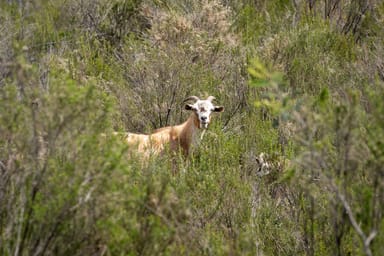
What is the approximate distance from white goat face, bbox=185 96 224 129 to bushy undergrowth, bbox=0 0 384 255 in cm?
20

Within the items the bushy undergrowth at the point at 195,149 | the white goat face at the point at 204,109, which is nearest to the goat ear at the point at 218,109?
the white goat face at the point at 204,109

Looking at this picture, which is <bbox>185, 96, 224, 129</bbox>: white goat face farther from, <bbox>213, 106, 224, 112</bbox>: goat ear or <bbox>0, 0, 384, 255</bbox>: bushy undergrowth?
<bbox>0, 0, 384, 255</bbox>: bushy undergrowth

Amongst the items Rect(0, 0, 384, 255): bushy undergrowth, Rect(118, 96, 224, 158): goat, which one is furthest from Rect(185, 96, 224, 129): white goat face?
Rect(0, 0, 384, 255): bushy undergrowth

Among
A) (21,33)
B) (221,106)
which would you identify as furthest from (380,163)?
(21,33)

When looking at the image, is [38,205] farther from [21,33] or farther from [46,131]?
[21,33]

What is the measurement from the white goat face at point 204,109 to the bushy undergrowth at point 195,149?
8.0 inches

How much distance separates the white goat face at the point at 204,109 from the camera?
1128cm

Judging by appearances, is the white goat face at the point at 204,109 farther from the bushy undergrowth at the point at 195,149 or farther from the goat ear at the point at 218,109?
the bushy undergrowth at the point at 195,149

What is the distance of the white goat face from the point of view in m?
11.3

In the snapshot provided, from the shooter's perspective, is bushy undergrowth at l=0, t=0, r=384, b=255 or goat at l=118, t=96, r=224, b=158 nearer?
bushy undergrowth at l=0, t=0, r=384, b=255

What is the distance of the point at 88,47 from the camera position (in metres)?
13.5

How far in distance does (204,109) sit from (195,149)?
2.12 feet

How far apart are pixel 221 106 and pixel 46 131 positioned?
616cm

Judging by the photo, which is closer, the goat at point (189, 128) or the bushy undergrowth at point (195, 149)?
the bushy undergrowth at point (195, 149)
